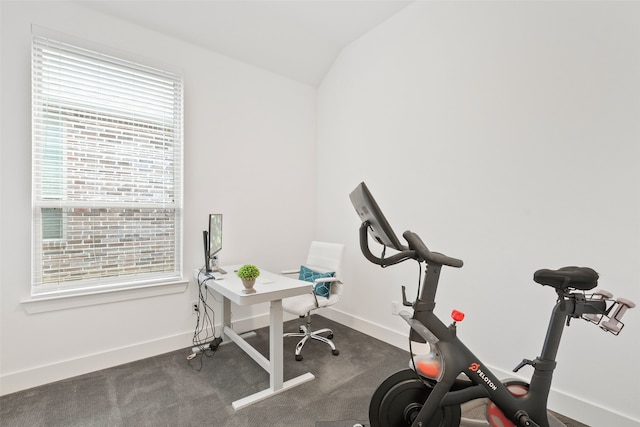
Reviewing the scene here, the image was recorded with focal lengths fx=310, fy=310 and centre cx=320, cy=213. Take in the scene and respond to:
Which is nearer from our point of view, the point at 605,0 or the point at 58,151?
the point at 605,0

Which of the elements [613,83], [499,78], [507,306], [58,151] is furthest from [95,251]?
[613,83]

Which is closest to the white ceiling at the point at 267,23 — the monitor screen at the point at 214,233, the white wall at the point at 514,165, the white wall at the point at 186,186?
the white wall at the point at 186,186

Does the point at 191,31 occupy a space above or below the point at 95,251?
above

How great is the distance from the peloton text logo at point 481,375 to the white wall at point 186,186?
98.4 inches

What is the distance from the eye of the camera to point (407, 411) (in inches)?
63.9

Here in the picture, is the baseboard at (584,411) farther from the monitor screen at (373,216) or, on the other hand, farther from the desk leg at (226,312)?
the desk leg at (226,312)

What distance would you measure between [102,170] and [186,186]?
0.69 metres

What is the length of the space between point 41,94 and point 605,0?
12.8ft

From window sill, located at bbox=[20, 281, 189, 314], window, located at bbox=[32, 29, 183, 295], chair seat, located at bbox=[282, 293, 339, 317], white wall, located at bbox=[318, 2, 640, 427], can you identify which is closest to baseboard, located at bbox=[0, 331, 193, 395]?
window sill, located at bbox=[20, 281, 189, 314]

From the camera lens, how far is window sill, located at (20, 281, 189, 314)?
235cm

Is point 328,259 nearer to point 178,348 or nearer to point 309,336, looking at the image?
point 309,336

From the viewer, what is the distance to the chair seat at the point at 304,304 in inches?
108

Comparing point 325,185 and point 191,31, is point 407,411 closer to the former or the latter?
point 325,185

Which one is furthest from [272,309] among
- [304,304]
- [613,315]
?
[613,315]
